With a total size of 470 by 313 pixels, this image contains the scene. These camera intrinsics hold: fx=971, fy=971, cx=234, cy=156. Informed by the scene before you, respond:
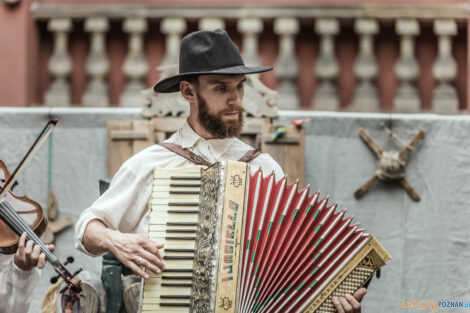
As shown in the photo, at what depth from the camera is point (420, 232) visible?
506 centimetres

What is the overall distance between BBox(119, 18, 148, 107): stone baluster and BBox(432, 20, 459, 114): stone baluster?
1780 millimetres

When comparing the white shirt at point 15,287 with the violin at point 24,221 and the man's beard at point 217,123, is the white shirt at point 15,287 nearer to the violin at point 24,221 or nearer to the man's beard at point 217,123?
the violin at point 24,221

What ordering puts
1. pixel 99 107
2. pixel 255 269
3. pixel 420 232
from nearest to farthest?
pixel 255 269 < pixel 420 232 < pixel 99 107

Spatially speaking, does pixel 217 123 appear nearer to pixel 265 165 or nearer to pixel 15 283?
pixel 265 165

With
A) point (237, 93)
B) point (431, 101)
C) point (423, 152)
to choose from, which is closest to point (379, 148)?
point (423, 152)

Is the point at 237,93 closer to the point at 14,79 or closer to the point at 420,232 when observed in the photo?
the point at 420,232

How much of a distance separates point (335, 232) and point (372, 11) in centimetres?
264

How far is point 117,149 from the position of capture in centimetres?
532

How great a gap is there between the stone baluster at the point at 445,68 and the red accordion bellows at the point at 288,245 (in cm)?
246

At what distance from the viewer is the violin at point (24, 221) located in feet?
11.0

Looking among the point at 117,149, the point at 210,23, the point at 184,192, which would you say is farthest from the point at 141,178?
the point at 210,23

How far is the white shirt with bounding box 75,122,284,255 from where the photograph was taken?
3.71 metres

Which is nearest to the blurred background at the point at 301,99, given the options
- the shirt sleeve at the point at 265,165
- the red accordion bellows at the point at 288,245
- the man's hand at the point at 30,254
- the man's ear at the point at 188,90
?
the shirt sleeve at the point at 265,165

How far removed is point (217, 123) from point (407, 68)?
235cm
